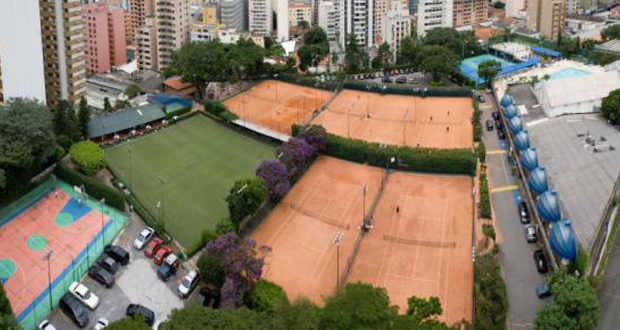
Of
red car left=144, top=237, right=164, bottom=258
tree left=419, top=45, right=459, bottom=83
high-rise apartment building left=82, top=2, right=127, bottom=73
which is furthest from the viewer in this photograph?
high-rise apartment building left=82, top=2, right=127, bottom=73

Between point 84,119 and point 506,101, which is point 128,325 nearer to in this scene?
point 84,119

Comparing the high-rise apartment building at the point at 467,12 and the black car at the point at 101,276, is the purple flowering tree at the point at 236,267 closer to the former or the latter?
the black car at the point at 101,276

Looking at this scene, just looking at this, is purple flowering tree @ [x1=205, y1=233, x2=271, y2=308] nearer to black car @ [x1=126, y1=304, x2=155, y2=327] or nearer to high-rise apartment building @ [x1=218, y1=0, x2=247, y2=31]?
black car @ [x1=126, y1=304, x2=155, y2=327]

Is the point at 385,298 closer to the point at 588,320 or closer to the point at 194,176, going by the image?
the point at 588,320

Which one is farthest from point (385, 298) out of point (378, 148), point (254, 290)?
point (378, 148)

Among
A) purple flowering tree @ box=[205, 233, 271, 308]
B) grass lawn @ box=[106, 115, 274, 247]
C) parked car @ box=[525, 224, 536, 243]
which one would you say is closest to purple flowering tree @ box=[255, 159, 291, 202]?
grass lawn @ box=[106, 115, 274, 247]

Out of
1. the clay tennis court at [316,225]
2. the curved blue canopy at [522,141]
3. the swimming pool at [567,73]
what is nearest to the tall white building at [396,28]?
the swimming pool at [567,73]
